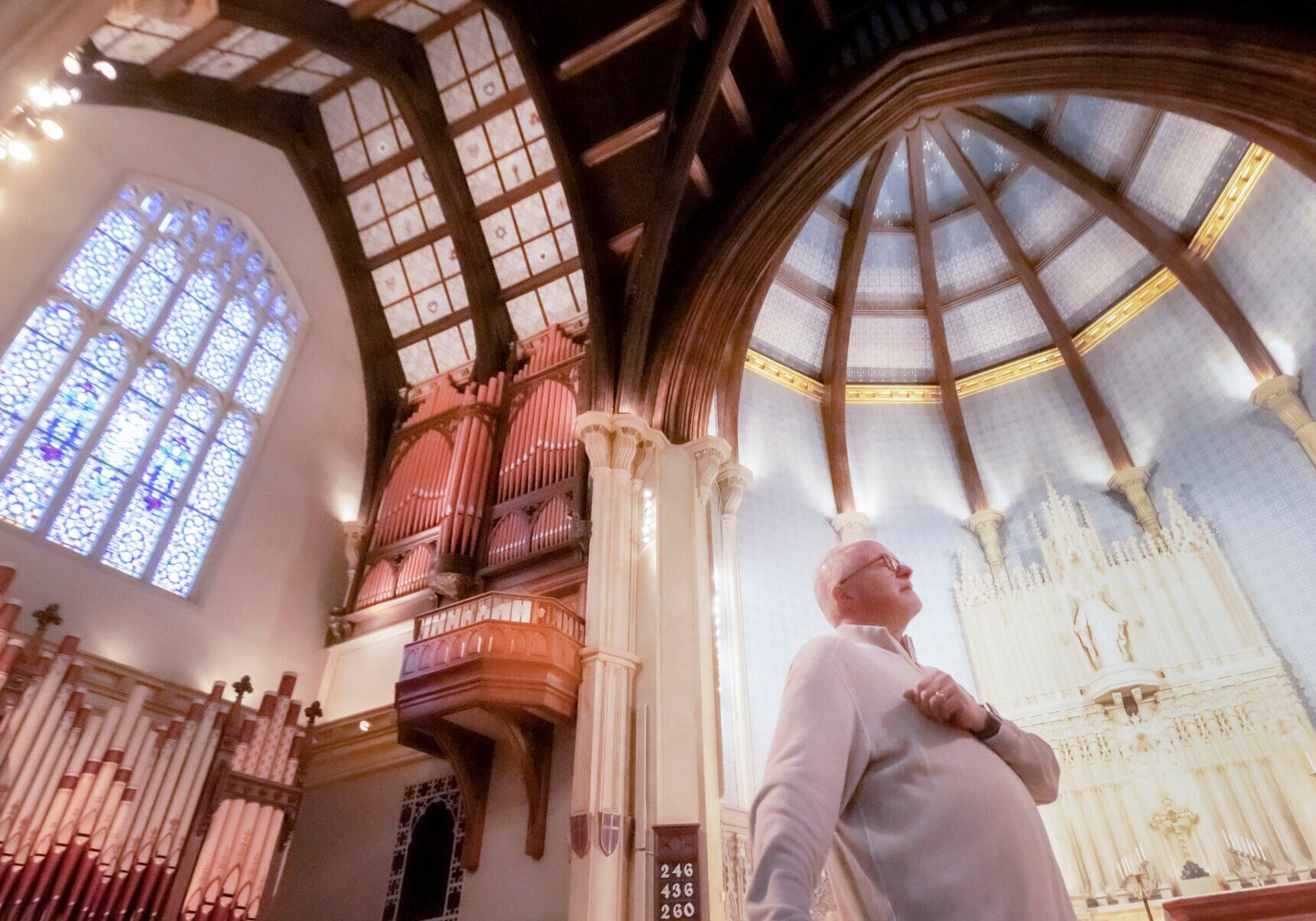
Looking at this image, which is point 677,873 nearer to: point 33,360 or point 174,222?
point 33,360

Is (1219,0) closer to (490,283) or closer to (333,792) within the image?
(490,283)

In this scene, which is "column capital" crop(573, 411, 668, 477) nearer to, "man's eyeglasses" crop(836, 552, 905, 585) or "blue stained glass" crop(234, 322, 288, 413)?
"blue stained glass" crop(234, 322, 288, 413)

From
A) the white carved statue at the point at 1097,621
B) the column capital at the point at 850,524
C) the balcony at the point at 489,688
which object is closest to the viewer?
the balcony at the point at 489,688

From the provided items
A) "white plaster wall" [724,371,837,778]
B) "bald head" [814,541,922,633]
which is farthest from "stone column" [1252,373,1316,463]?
"bald head" [814,541,922,633]

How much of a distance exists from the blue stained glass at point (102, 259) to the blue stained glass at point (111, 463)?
1085mm

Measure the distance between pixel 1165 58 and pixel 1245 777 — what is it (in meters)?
7.82

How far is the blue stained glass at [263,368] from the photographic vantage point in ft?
38.2

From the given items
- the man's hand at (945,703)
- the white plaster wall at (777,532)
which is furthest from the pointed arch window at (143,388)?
the man's hand at (945,703)

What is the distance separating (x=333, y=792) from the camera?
10.2 meters

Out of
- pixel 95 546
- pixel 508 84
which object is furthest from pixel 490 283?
pixel 95 546

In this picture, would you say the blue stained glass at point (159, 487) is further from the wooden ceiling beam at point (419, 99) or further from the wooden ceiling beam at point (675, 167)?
the wooden ceiling beam at point (675, 167)

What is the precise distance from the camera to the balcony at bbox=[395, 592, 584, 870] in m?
7.98

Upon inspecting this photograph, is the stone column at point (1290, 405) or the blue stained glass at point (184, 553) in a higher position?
the stone column at point (1290, 405)

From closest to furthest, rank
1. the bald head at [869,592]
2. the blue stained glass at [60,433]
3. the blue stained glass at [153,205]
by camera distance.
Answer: the bald head at [869,592]
the blue stained glass at [60,433]
the blue stained glass at [153,205]
